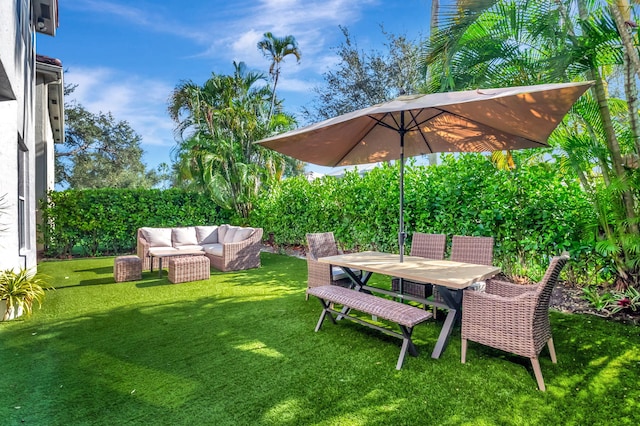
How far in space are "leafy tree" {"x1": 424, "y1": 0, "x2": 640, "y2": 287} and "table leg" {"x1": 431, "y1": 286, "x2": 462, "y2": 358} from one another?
2.15 meters

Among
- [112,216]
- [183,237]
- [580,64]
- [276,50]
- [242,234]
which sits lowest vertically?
[183,237]

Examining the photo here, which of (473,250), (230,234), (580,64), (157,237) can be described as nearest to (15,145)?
(157,237)

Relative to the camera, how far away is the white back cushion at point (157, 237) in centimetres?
853

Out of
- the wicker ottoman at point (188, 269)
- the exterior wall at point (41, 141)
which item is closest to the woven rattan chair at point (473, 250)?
the wicker ottoman at point (188, 269)

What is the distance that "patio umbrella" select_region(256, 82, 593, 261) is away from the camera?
2.93 m

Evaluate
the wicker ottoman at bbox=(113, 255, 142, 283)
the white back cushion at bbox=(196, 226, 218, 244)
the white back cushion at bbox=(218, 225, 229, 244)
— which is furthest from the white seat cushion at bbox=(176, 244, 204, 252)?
the wicker ottoman at bbox=(113, 255, 142, 283)

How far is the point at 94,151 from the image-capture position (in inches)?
853

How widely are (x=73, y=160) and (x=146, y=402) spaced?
79.2ft

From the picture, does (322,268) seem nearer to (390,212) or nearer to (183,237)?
(390,212)

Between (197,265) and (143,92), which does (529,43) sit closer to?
(197,265)

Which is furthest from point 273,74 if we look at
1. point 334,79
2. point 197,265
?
point 197,265

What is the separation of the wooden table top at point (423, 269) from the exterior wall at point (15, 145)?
3.90 metres

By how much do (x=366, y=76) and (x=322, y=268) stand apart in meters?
12.4

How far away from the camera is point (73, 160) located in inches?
843
